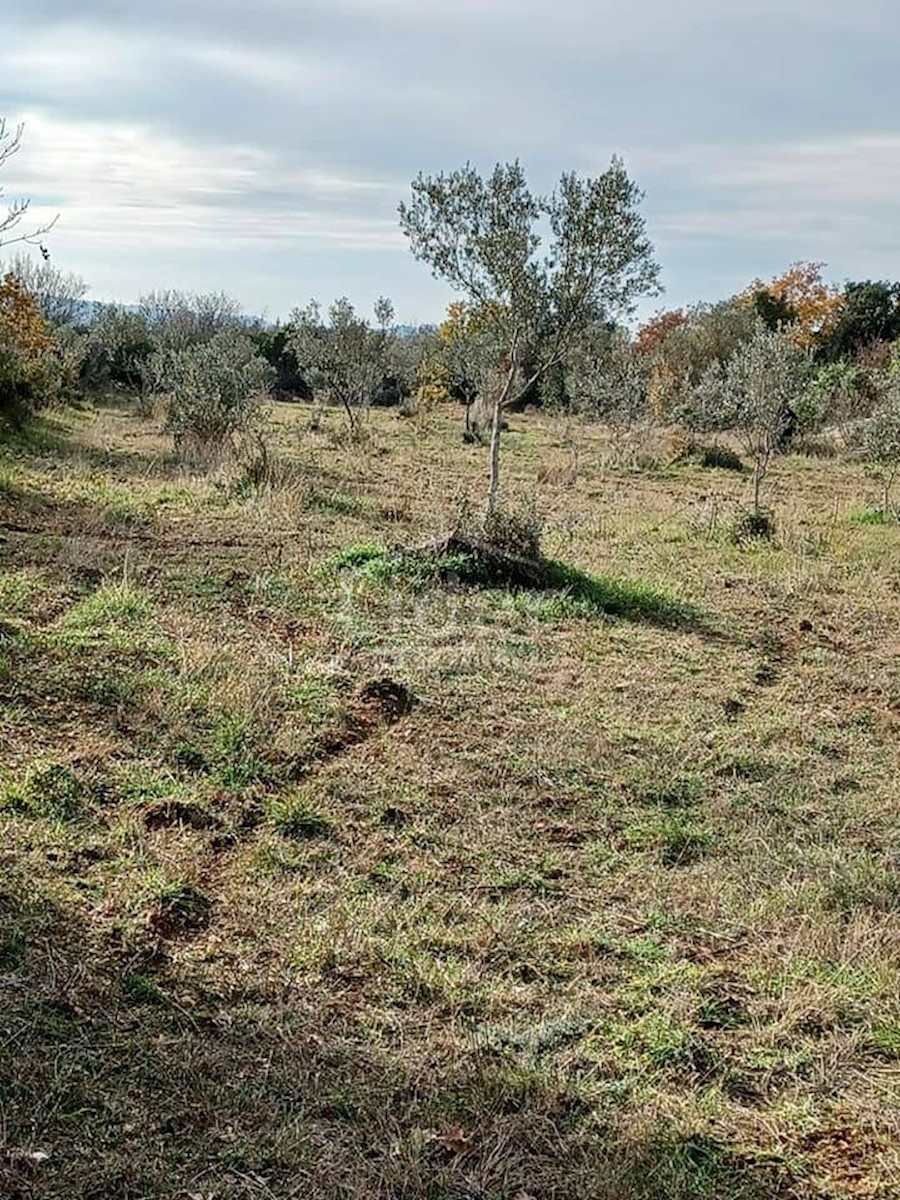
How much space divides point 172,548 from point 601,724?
556cm

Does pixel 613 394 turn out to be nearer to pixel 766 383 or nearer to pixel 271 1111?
pixel 766 383

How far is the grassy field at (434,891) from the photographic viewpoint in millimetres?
2828

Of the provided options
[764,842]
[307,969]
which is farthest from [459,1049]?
[764,842]

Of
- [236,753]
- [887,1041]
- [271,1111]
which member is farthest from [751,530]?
[271,1111]

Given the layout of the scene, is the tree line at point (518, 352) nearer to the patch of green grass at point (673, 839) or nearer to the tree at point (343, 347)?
the tree at point (343, 347)

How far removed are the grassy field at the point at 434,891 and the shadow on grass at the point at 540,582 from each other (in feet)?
0.34

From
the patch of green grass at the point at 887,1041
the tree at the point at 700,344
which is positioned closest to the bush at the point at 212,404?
the patch of green grass at the point at 887,1041

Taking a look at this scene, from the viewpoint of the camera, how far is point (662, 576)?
10.9m

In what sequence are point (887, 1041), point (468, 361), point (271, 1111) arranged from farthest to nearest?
point (468, 361) < point (887, 1041) < point (271, 1111)

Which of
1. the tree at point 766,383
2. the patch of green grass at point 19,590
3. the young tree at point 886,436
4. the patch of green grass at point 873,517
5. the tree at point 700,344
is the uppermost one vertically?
the tree at point 700,344

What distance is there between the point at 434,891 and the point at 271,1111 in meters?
1.45

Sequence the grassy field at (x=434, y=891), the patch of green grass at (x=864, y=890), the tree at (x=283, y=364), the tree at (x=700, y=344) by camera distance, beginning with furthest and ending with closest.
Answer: the tree at (x=283, y=364) → the tree at (x=700, y=344) → the patch of green grass at (x=864, y=890) → the grassy field at (x=434, y=891)

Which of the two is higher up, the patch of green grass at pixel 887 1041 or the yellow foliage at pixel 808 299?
the yellow foliage at pixel 808 299

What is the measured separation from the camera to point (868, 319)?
37906mm
